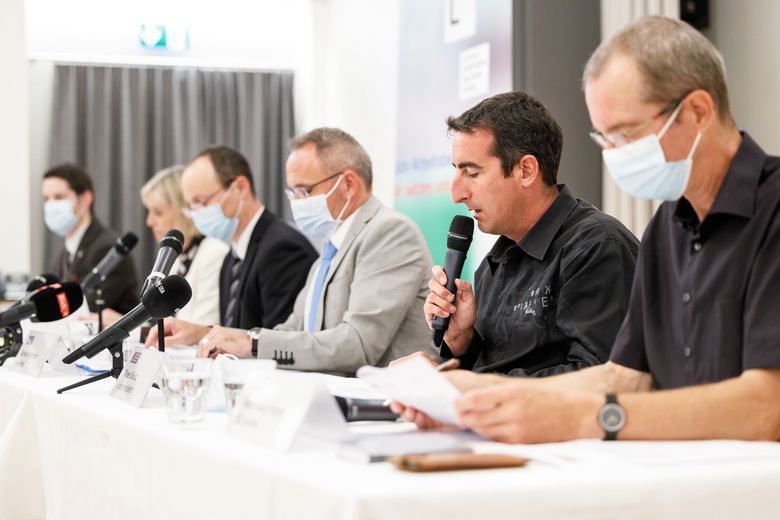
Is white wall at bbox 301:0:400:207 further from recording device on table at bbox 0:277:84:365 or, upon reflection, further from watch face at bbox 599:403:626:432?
watch face at bbox 599:403:626:432

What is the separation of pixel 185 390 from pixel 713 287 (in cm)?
81

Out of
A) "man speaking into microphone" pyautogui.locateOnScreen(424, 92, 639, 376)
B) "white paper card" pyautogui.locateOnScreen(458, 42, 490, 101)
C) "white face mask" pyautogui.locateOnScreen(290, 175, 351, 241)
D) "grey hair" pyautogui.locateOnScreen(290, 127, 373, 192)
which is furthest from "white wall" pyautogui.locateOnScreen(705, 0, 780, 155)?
"man speaking into microphone" pyautogui.locateOnScreen(424, 92, 639, 376)

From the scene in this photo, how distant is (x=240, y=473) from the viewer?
1171mm

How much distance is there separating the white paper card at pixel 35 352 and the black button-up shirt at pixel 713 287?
4.29ft

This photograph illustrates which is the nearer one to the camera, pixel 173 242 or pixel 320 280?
pixel 173 242

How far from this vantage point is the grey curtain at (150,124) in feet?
22.9

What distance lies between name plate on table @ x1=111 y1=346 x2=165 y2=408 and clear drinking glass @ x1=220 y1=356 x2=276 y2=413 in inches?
7.8

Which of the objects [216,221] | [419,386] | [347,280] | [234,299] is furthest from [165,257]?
[216,221]

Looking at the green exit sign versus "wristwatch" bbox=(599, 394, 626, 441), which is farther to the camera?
the green exit sign

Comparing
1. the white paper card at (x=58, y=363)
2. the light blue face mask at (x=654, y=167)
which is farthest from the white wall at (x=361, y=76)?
the light blue face mask at (x=654, y=167)

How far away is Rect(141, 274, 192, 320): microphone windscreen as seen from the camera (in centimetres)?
190

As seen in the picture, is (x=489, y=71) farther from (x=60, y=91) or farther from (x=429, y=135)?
(x=60, y=91)

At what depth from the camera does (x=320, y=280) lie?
311 centimetres

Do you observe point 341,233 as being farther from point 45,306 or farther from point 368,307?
point 45,306
